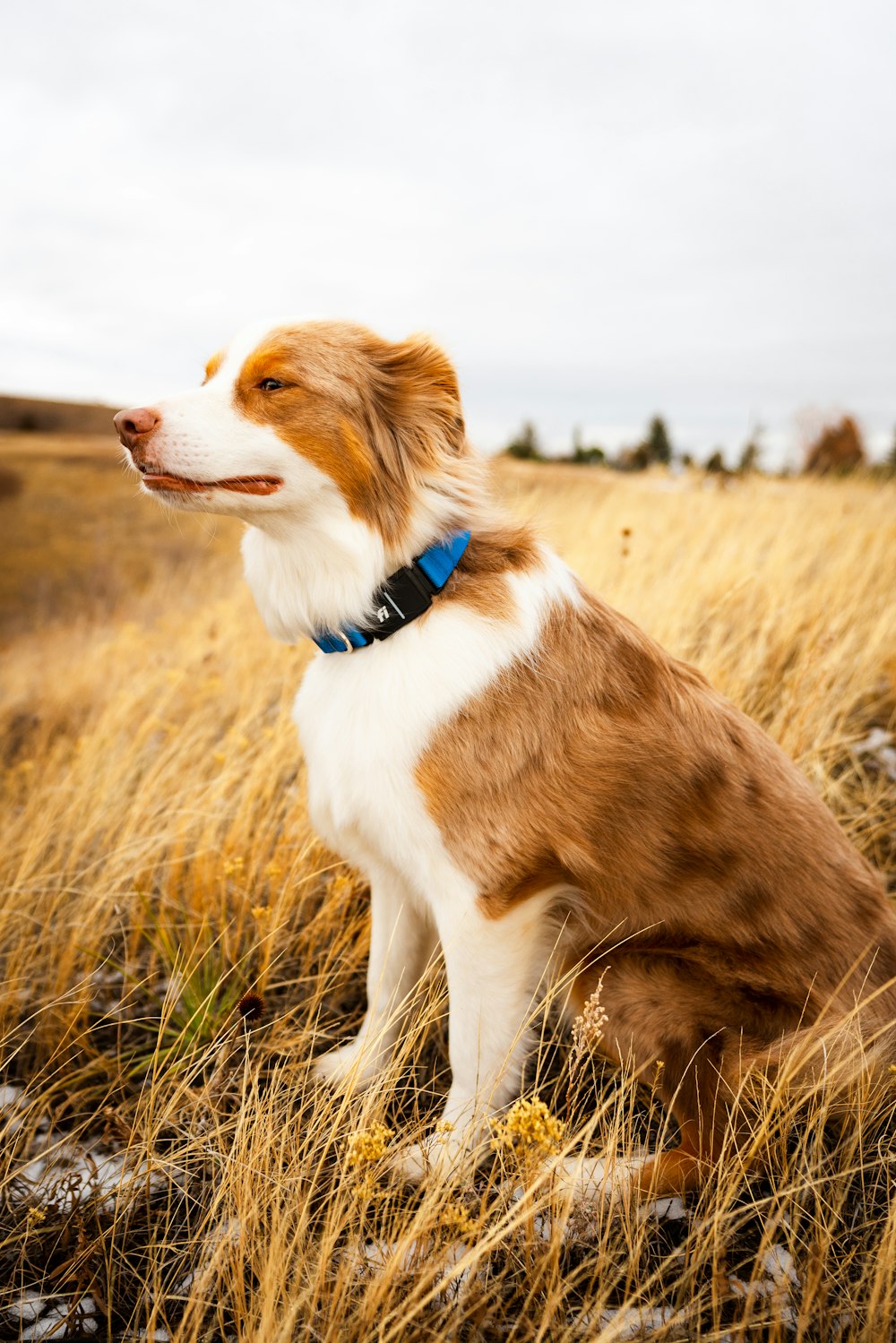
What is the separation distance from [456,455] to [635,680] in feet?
2.38

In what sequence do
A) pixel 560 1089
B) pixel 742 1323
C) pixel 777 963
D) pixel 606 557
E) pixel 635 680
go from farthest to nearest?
pixel 606 557 → pixel 560 1089 → pixel 635 680 → pixel 777 963 → pixel 742 1323

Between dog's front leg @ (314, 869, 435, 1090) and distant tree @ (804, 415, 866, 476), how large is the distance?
862 cm

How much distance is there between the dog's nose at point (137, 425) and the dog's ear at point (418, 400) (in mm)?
521

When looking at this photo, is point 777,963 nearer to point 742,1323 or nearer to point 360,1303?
point 742,1323

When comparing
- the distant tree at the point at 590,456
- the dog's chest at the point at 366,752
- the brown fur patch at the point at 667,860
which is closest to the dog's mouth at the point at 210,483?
the dog's chest at the point at 366,752

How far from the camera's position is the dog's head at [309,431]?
1792mm

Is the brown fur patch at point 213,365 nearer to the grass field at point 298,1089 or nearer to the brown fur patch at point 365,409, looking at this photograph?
the brown fur patch at point 365,409

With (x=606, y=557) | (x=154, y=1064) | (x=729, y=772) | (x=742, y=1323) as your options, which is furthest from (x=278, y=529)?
(x=606, y=557)

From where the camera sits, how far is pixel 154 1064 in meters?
1.92

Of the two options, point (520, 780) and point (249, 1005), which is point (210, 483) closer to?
point (520, 780)

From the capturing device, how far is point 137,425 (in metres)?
1.77

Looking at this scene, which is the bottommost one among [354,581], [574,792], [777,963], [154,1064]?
[154,1064]

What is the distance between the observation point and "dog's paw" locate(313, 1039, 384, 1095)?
1794mm

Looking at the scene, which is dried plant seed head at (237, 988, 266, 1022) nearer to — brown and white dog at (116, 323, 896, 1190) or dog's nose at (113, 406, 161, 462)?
brown and white dog at (116, 323, 896, 1190)
